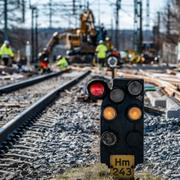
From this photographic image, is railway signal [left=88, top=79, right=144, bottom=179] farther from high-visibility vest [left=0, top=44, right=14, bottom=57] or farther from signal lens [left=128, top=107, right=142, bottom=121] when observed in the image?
high-visibility vest [left=0, top=44, right=14, bottom=57]

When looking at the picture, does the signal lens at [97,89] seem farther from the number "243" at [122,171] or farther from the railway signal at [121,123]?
the number "243" at [122,171]

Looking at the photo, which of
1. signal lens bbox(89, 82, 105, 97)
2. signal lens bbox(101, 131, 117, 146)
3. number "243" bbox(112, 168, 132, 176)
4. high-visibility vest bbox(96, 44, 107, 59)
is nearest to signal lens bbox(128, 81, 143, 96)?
signal lens bbox(89, 82, 105, 97)

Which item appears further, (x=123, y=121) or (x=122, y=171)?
(x=122, y=171)

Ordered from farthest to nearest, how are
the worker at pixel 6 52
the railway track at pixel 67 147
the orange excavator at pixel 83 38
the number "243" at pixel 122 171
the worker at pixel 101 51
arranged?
the orange excavator at pixel 83 38, the worker at pixel 101 51, the worker at pixel 6 52, the railway track at pixel 67 147, the number "243" at pixel 122 171

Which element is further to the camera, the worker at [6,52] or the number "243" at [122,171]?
the worker at [6,52]

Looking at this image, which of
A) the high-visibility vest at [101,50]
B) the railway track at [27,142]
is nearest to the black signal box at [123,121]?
the railway track at [27,142]

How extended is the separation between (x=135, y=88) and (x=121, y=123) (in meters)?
0.34

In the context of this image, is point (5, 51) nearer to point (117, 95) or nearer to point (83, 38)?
point (83, 38)

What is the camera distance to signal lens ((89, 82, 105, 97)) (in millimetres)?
5730

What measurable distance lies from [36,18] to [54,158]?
67.3 m

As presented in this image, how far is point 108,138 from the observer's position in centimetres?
580

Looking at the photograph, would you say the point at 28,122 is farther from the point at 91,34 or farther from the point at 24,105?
the point at 91,34

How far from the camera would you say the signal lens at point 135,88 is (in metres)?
5.68

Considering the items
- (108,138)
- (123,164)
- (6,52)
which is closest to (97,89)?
(108,138)
